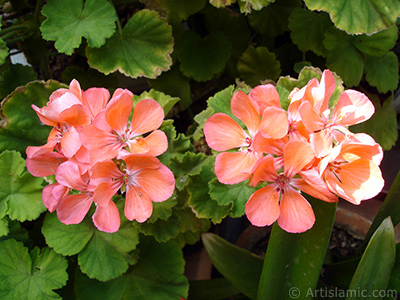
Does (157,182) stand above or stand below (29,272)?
above

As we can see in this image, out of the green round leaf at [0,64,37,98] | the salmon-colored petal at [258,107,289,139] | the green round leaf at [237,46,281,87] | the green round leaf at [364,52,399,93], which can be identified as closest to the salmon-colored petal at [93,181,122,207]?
the salmon-colored petal at [258,107,289,139]

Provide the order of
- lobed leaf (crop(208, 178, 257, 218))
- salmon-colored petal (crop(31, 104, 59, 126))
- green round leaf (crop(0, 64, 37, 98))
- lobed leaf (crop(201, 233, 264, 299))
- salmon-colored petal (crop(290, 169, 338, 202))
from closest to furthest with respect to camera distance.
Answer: salmon-colored petal (crop(290, 169, 338, 202)) → salmon-colored petal (crop(31, 104, 59, 126)) → lobed leaf (crop(208, 178, 257, 218)) → lobed leaf (crop(201, 233, 264, 299)) → green round leaf (crop(0, 64, 37, 98))

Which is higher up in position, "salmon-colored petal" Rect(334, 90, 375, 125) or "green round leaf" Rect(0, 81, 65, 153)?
"salmon-colored petal" Rect(334, 90, 375, 125)

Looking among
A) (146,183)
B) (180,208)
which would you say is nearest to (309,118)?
(146,183)

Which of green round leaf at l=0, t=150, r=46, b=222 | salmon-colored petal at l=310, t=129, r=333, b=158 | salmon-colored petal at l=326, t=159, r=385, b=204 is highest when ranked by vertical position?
salmon-colored petal at l=310, t=129, r=333, b=158

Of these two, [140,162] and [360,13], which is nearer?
[140,162]

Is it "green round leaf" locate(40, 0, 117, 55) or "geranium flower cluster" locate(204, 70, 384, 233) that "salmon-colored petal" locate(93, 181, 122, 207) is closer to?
"geranium flower cluster" locate(204, 70, 384, 233)

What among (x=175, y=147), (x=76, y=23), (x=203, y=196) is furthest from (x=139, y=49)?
(x=203, y=196)

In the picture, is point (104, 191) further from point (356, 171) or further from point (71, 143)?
A: point (356, 171)

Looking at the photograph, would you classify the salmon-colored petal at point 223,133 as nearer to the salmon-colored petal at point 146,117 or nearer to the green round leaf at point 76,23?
the salmon-colored petal at point 146,117
